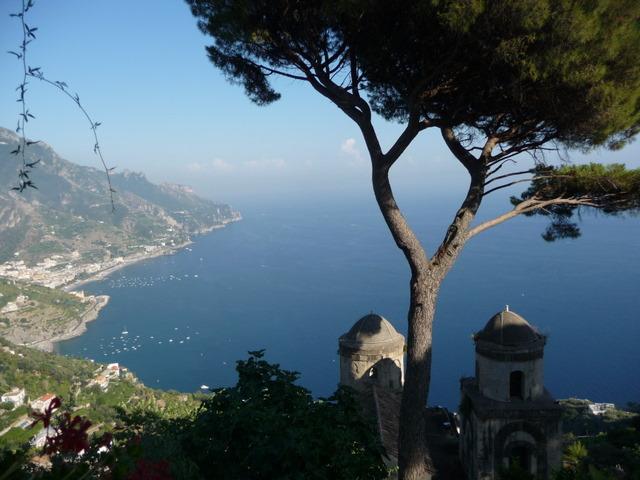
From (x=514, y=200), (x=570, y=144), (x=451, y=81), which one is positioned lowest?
(x=514, y=200)

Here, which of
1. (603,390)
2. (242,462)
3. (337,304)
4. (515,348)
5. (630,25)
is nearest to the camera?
(242,462)

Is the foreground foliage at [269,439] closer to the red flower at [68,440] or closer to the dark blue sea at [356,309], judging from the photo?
the red flower at [68,440]

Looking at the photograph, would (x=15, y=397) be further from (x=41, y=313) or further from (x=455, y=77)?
(x=41, y=313)

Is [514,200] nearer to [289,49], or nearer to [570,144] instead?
[570,144]

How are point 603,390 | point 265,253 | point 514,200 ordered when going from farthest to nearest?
point 265,253 < point 603,390 < point 514,200

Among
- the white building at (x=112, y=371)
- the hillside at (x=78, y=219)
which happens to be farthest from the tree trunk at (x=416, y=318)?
the hillside at (x=78, y=219)

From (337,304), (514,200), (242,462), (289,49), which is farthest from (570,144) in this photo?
(337,304)

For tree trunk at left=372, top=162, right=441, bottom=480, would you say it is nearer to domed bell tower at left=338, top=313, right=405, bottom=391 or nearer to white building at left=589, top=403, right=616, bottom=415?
domed bell tower at left=338, top=313, right=405, bottom=391
